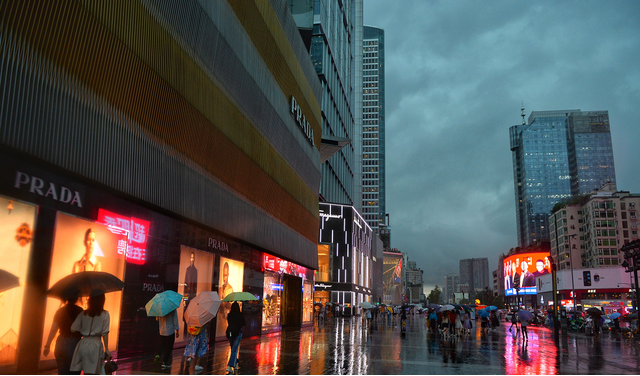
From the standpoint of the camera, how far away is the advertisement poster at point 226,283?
20.2m

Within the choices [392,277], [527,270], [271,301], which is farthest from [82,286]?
[392,277]

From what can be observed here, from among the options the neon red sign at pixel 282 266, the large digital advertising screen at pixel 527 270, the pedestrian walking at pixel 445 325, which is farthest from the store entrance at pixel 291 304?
the large digital advertising screen at pixel 527 270

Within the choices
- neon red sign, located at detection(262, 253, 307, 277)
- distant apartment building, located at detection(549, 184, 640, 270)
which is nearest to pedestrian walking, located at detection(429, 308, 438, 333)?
neon red sign, located at detection(262, 253, 307, 277)

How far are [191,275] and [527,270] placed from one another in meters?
Answer: 128

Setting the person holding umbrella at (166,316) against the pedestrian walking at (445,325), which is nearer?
the person holding umbrella at (166,316)

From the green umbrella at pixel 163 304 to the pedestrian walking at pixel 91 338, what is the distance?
4274mm

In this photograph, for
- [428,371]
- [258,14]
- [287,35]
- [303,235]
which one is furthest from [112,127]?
[303,235]

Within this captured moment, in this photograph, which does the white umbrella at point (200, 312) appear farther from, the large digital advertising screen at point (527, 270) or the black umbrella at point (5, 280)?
the large digital advertising screen at point (527, 270)

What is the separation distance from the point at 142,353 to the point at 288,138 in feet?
55.5

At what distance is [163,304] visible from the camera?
12695 millimetres

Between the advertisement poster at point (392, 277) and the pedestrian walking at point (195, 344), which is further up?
the advertisement poster at point (392, 277)

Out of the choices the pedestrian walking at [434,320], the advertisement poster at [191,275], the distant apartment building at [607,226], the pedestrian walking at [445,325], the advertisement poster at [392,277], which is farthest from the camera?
the advertisement poster at [392,277]

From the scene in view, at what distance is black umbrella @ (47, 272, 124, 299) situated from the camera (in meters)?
8.34

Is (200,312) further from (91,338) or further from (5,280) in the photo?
(5,280)
